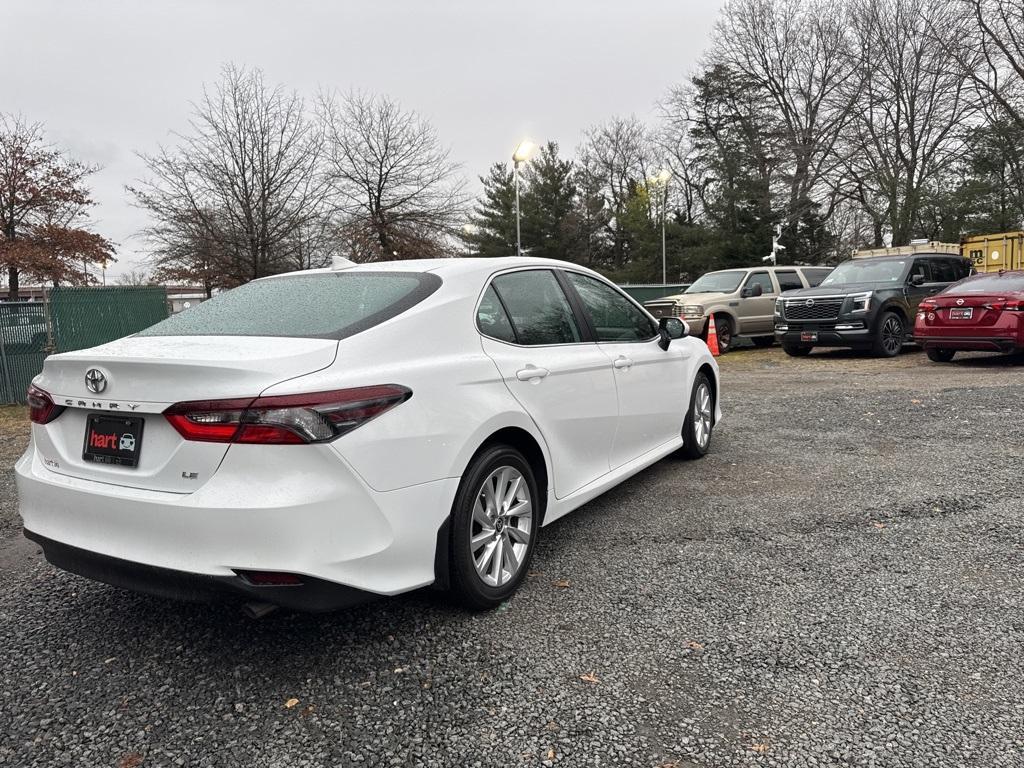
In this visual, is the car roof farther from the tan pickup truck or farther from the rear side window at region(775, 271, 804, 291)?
the rear side window at region(775, 271, 804, 291)

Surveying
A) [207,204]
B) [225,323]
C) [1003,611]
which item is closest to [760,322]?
[1003,611]

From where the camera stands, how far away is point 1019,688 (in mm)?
2379

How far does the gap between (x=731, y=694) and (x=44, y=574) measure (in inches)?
132

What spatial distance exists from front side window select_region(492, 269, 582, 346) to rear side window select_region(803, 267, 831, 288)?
560 inches

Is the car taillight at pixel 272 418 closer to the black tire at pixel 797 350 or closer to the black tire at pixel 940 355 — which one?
the black tire at pixel 940 355

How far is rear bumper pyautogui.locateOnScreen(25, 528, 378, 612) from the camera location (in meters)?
2.32

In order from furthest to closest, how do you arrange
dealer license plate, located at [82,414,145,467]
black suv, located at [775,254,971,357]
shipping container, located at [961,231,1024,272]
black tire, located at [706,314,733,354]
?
shipping container, located at [961,231,1024,272] < black tire, located at [706,314,733,354] < black suv, located at [775,254,971,357] < dealer license plate, located at [82,414,145,467]

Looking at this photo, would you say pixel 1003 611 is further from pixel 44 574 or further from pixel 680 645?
pixel 44 574

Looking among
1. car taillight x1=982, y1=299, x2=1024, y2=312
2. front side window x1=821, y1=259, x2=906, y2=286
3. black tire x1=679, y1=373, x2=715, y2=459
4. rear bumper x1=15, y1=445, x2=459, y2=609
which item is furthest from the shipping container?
rear bumper x1=15, y1=445, x2=459, y2=609

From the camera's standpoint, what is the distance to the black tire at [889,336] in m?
12.4

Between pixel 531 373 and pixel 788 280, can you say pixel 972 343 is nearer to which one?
pixel 788 280

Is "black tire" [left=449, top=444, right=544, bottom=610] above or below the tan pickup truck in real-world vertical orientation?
below

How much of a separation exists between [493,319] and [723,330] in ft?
42.0

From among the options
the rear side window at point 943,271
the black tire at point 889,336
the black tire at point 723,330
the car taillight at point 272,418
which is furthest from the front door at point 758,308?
the car taillight at point 272,418
